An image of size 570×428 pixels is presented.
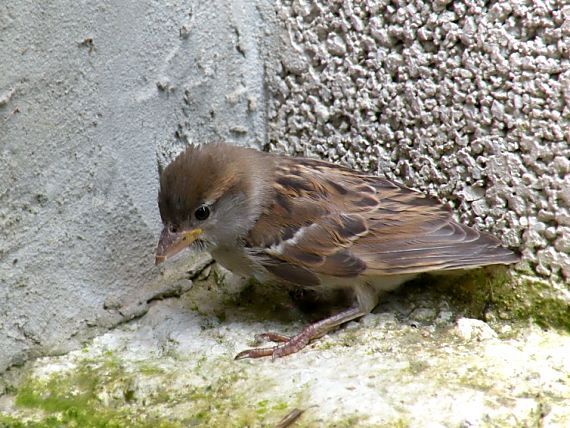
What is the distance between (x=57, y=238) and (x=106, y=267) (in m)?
0.27

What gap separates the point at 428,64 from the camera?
3223 mm

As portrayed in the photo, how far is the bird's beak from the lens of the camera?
3.08 m

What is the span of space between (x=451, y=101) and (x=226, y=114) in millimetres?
946

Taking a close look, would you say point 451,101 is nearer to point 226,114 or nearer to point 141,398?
point 226,114

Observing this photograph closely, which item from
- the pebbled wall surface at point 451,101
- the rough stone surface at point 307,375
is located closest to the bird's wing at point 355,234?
the pebbled wall surface at point 451,101

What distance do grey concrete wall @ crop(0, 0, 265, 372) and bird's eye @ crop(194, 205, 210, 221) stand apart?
0.27 meters

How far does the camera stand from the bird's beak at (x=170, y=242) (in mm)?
3079

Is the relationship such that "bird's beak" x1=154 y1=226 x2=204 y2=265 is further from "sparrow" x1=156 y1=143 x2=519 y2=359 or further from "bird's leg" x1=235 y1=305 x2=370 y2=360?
"bird's leg" x1=235 y1=305 x2=370 y2=360

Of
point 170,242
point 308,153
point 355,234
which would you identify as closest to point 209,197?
point 170,242

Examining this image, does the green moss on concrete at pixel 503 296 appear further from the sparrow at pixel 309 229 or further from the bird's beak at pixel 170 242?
the bird's beak at pixel 170 242

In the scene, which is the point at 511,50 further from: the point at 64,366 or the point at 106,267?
the point at 64,366

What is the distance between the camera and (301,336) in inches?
122

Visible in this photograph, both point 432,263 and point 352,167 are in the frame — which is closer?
point 432,263

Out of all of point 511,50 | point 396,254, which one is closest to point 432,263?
point 396,254
